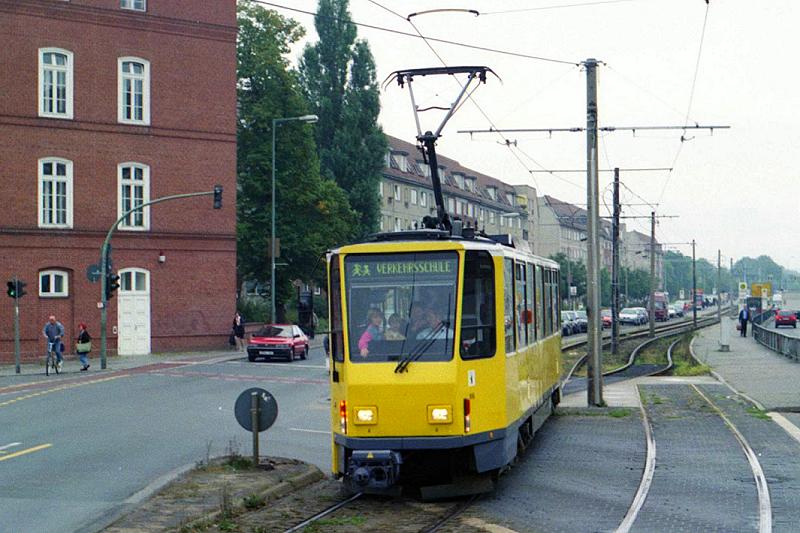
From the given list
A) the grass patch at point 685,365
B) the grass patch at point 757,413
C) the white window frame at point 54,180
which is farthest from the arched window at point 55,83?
the grass patch at point 757,413

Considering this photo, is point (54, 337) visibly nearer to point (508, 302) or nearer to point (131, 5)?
point (131, 5)

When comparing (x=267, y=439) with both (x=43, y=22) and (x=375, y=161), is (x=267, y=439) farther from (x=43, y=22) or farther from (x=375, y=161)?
(x=375, y=161)

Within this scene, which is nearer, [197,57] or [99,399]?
[99,399]

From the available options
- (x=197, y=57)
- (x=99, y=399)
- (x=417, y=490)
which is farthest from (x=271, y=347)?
(x=417, y=490)

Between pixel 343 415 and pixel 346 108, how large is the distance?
59.7m

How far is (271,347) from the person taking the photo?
146 feet

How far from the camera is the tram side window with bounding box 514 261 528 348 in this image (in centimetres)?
1446

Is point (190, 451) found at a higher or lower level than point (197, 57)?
lower

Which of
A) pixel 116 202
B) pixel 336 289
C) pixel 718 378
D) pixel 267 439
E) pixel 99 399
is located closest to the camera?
pixel 336 289

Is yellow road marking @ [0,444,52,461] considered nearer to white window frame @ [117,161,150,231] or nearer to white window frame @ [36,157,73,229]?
white window frame @ [36,157,73,229]

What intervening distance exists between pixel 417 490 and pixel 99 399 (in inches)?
623

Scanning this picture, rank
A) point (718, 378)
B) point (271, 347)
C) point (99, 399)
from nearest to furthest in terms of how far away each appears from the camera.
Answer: point (99, 399), point (718, 378), point (271, 347)

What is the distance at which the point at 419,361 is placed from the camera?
41.1ft

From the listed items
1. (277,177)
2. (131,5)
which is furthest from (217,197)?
(277,177)
